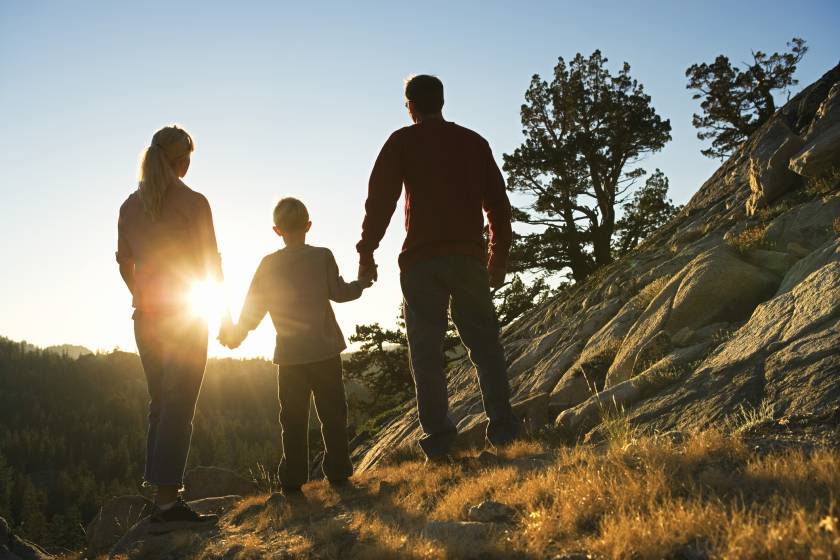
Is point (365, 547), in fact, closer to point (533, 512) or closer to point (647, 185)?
point (533, 512)

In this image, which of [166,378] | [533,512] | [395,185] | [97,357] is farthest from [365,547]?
[97,357]

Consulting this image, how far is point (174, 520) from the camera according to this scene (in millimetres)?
4098

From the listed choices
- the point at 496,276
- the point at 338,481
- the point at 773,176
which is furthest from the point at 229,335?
the point at 773,176

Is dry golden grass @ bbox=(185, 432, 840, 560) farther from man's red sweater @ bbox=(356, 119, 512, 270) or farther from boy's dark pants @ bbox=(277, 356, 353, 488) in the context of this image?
man's red sweater @ bbox=(356, 119, 512, 270)

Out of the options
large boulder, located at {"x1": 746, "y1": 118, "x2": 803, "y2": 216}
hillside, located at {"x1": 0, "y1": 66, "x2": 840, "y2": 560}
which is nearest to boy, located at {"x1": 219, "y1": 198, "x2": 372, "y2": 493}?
hillside, located at {"x1": 0, "y1": 66, "x2": 840, "y2": 560}

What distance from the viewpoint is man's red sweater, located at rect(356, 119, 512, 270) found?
446cm

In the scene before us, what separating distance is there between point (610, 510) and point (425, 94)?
336 centimetres

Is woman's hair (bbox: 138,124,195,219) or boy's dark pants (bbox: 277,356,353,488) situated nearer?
woman's hair (bbox: 138,124,195,219)

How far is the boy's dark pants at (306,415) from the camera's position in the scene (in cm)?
492

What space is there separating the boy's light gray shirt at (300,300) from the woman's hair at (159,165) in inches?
45.2

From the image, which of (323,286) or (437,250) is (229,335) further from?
(437,250)

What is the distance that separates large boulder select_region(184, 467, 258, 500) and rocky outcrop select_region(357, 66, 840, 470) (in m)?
1.86

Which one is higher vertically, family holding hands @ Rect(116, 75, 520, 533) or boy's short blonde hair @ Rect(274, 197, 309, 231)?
boy's short blonde hair @ Rect(274, 197, 309, 231)

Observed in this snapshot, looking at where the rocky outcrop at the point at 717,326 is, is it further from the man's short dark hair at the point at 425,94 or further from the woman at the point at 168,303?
the woman at the point at 168,303
